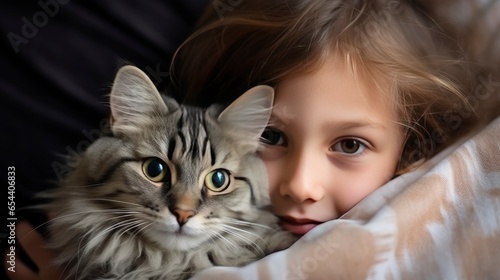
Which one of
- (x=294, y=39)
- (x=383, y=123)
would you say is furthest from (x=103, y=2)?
(x=383, y=123)

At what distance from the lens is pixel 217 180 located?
115cm

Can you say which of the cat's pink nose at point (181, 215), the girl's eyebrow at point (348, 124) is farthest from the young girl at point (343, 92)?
the cat's pink nose at point (181, 215)

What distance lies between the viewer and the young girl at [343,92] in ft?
3.88

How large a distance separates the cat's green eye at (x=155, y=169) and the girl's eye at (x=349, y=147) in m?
0.38

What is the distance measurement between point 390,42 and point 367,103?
6.3 inches

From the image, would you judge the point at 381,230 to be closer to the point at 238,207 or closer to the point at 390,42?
the point at 238,207

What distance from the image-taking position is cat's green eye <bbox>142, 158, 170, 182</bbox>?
43.8 inches

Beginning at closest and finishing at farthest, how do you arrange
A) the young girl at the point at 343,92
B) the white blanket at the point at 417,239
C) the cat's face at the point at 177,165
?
the white blanket at the point at 417,239
the cat's face at the point at 177,165
the young girl at the point at 343,92

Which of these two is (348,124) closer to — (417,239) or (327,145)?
(327,145)

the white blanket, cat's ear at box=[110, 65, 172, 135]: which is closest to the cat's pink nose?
the white blanket

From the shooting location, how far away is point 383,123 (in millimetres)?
1215

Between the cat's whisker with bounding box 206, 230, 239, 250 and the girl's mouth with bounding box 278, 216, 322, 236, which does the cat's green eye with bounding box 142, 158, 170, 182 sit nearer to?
the cat's whisker with bounding box 206, 230, 239, 250

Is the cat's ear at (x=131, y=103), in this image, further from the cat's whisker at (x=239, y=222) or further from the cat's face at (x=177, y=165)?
the cat's whisker at (x=239, y=222)

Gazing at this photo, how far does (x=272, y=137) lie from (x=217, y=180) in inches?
7.7
